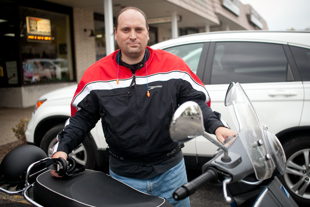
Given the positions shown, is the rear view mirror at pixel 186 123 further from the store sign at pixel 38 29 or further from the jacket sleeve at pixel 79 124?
the store sign at pixel 38 29

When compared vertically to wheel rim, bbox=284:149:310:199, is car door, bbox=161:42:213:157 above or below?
above

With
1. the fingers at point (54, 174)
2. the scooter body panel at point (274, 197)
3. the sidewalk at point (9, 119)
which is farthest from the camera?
the sidewalk at point (9, 119)

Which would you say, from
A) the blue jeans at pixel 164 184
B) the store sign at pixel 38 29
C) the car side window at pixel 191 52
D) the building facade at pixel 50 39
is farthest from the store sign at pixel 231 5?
the blue jeans at pixel 164 184

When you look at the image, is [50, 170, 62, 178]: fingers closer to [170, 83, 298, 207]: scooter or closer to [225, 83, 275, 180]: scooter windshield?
[170, 83, 298, 207]: scooter

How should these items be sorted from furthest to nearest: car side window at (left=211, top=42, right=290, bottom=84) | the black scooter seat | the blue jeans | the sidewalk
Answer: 1. the sidewalk
2. car side window at (left=211, top=42, right=290, bottom=84)
3. the blue jeans
4. the black scooter seat

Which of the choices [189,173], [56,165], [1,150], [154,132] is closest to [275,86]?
[189,173]

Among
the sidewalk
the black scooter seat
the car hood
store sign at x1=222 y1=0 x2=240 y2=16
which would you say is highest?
store sign at x1=222 y1=0 x2=240 y2=16

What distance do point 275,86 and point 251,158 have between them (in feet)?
7.25

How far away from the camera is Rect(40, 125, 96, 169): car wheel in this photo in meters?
3.70

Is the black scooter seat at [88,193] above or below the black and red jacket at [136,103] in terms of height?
below

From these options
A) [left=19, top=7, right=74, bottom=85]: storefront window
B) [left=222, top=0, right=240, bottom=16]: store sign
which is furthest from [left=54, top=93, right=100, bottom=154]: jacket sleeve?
[left=222, top=0, right=240, bottom=16]: store sign

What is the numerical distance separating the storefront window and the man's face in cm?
864

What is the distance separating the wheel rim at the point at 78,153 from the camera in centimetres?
375

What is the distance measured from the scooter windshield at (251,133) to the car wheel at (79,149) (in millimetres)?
2555
